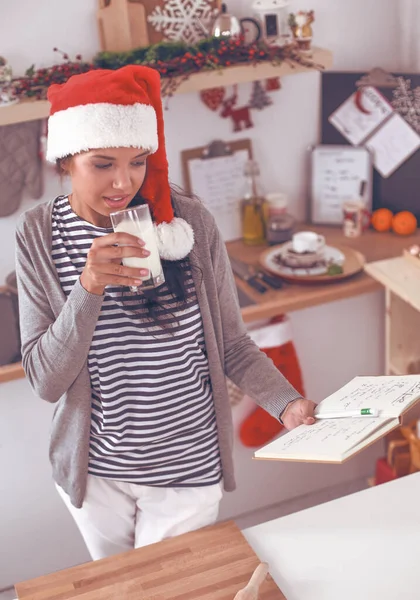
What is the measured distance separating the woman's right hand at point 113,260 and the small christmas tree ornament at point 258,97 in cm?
152

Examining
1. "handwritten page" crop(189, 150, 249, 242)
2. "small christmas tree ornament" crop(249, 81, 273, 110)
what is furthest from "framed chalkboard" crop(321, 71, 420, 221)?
"handwritten page" crop(189, 150, 249, 242)

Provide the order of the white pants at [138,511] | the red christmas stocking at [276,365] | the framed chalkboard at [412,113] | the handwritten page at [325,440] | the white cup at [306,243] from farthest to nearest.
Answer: the framed chalkboard at [412,113], the white cup at [306,243], the red christmas stocking at [276,365], the white pants at [138,511], the handwritten page at [325,440]

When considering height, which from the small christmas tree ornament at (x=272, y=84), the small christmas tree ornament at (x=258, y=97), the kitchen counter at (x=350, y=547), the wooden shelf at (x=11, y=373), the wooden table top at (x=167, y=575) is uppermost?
the small christmas tree ornament at (x=272, y=84)

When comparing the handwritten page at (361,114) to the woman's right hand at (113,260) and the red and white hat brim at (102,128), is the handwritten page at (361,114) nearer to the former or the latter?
the red and white hat brim at (102,128)

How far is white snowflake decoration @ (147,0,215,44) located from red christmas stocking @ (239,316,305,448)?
3.13 ft

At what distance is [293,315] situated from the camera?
2.44 m

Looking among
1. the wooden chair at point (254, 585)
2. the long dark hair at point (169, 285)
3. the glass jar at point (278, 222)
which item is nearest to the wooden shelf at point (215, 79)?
the glass jar at point (278, 222)

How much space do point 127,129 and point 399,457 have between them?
1503 millimetres

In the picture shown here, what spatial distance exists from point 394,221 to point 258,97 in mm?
652

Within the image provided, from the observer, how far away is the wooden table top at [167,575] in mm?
1263

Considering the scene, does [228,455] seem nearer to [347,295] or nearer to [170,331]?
[170,331]

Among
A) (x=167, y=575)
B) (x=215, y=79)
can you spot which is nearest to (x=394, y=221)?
(x=215, y=79)

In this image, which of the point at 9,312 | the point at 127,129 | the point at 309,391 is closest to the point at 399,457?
the point at 309,391

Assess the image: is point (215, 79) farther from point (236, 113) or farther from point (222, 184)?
point (222, 184)
